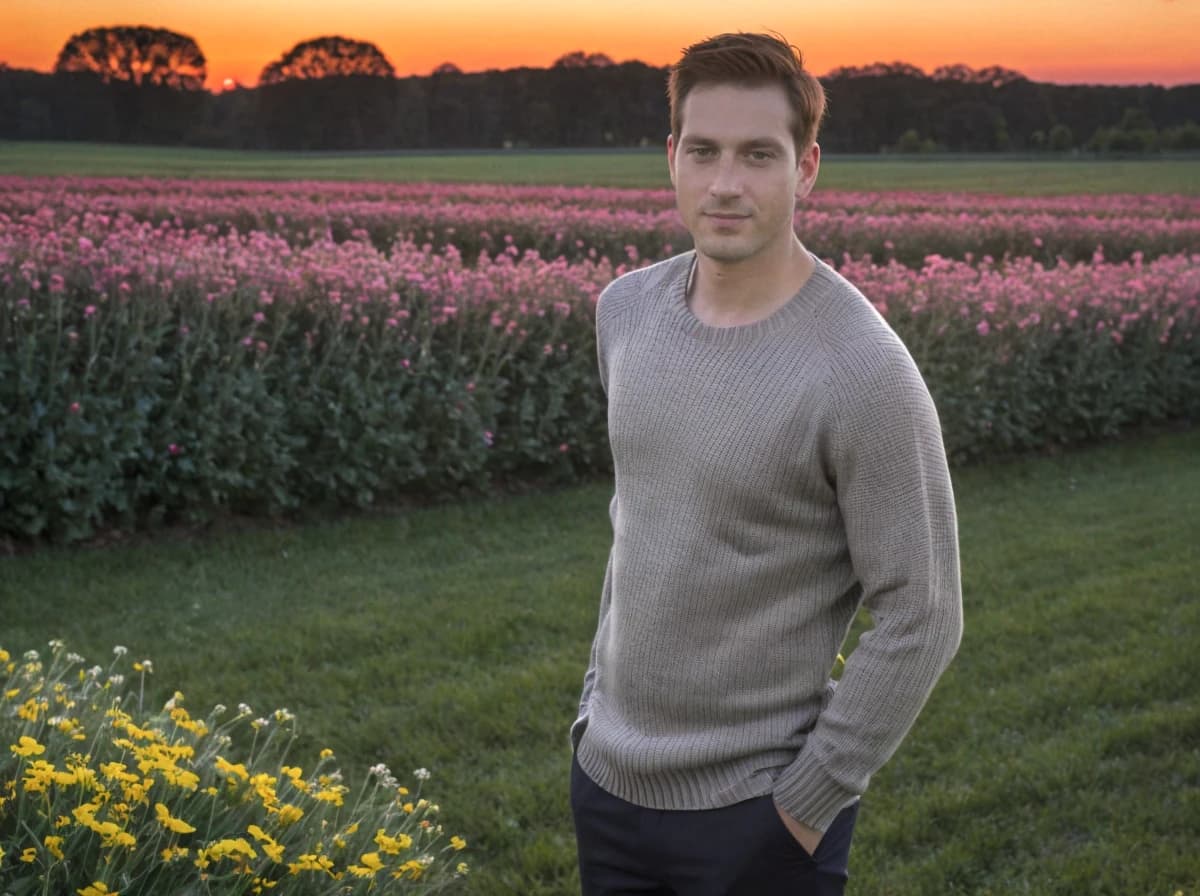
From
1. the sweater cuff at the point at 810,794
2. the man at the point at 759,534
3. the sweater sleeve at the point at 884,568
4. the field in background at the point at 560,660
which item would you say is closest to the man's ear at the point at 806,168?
the man at the point at 759,534

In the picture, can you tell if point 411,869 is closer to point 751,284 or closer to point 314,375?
point 751,284

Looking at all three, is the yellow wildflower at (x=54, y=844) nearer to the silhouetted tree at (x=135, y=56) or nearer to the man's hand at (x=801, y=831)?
the man's hand at (x=801, y=831)

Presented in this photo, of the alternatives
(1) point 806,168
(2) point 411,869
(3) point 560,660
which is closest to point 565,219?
(3) point 560,660

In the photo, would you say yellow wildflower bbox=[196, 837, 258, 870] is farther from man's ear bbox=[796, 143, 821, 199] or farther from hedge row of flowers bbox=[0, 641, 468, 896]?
man's ear bbox=[796, 143, 821, 199]

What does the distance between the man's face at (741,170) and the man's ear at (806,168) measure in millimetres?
44

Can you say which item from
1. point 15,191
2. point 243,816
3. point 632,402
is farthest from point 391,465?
point 15,191

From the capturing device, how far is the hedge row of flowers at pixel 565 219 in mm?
14383

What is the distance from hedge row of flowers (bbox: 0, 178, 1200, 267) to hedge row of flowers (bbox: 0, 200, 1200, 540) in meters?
4.50

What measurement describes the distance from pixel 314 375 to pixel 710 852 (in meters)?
5.48

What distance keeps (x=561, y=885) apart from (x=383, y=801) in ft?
1.82

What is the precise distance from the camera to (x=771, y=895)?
6.04ft

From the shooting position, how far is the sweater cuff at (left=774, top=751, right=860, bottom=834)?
70.1 inches

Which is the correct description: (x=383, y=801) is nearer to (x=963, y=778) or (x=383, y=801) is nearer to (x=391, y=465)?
(x=963, y=778)

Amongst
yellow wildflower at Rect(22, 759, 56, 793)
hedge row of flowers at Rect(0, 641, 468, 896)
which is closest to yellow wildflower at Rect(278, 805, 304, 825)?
hedge row of flowers at Rect(0, 641, 468, 896)
